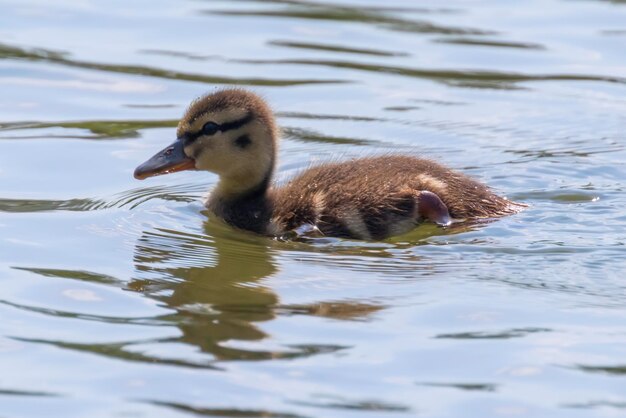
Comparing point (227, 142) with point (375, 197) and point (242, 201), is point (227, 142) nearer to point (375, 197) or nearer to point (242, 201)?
point (242, 201)

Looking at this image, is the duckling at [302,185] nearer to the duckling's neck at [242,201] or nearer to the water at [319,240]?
the duckling's neck at [242,201]

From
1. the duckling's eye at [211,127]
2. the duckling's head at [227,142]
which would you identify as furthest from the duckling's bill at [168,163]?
the duckling's eye at [211,127]

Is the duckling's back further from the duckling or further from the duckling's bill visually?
the duckling's bill

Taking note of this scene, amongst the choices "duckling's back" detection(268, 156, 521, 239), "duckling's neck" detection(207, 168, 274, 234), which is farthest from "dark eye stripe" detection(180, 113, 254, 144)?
"duckling's back" detection(268, 156, 521, 239)

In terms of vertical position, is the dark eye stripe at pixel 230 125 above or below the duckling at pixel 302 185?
above

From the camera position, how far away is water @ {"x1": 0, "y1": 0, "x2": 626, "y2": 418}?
5.35 meters

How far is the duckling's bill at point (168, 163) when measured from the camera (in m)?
7.76

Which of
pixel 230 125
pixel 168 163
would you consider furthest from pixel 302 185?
pixel 168 163

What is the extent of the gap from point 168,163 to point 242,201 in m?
0.45

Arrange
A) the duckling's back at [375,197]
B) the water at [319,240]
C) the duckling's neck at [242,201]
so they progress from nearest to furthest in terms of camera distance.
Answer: the water at [319,240]
the duckling's back at [375,197]
the duckling's neck at [242,201]

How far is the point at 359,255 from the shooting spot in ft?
22.9

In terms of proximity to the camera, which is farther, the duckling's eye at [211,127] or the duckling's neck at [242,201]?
the duckling's eye at [211,127]

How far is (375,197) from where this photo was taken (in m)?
7.32

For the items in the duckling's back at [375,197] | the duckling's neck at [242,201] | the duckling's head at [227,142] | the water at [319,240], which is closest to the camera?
the water at [319,240]
